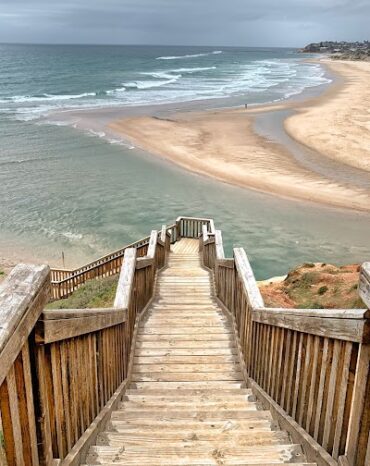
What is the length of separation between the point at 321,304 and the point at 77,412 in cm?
987

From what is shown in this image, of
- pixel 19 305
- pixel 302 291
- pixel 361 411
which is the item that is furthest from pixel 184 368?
pixel 302 291

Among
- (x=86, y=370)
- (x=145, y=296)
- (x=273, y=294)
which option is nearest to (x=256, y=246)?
(x=273, y=294)

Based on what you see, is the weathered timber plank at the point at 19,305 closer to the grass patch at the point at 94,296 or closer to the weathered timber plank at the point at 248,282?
the weathered timber plank at the point at 248,282

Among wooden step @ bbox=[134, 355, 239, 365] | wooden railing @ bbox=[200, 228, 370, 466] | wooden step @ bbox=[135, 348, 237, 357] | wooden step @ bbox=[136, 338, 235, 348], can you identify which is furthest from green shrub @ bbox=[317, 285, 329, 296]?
wooden railing @ bbox=[200, 228, 370, 466]

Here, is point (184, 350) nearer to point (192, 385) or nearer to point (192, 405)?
point (192, 385)

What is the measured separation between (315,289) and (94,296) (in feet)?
20.6

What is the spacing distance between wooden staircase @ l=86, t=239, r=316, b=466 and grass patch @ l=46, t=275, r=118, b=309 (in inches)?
66.4

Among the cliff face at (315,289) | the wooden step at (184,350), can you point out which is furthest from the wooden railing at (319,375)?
the cliff face at (315,289)

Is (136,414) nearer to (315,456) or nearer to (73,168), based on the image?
(315,456)

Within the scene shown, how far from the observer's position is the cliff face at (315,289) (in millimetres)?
11875

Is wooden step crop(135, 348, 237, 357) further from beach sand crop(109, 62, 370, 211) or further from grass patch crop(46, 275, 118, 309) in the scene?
beach sand crop(109, 62, 370, 211)

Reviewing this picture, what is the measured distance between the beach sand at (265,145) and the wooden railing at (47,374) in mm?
20887

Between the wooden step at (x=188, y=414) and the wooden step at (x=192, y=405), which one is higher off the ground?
the wooden step at (x=188, y=414)

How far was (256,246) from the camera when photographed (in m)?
18.7
